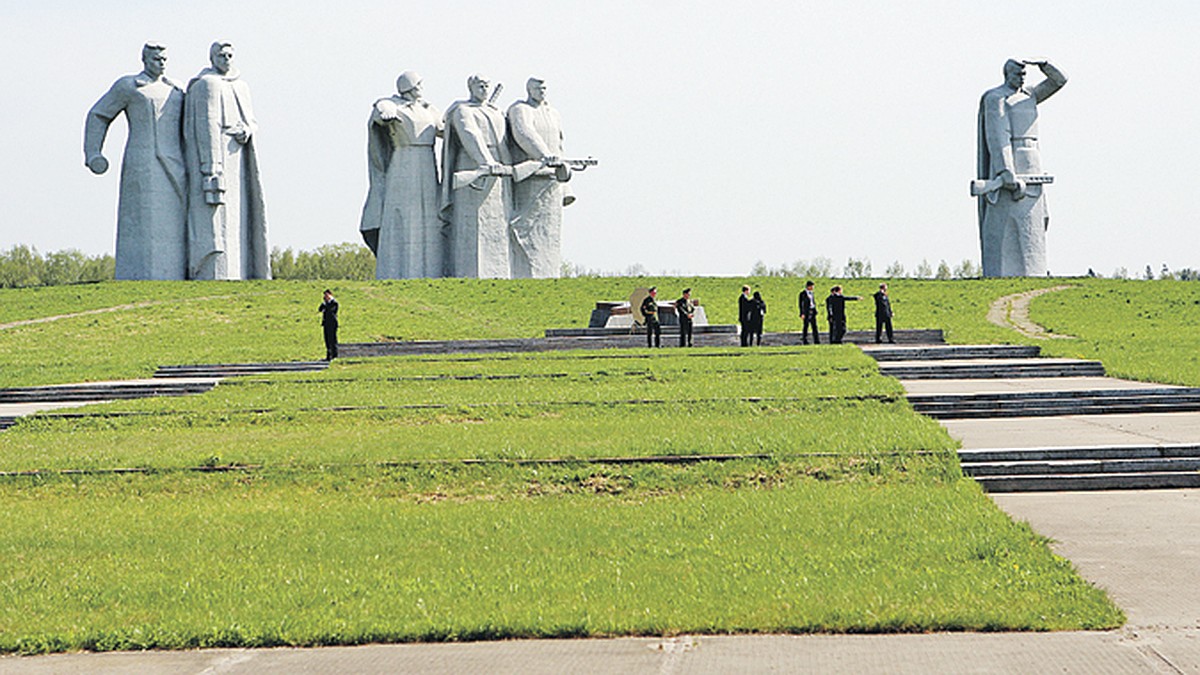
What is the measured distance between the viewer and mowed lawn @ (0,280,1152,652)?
6910mm

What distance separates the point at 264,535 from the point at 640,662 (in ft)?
13.1

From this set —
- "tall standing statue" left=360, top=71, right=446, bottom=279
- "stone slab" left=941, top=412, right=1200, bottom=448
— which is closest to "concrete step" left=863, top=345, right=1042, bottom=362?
"stone slab" left=941, top=412, right=1200, bottom=448

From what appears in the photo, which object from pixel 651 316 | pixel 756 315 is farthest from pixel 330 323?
pixel 756 315

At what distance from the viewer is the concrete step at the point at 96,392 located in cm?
1955

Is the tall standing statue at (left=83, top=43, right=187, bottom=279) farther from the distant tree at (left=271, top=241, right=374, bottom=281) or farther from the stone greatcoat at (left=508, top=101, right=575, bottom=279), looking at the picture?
the distant tree at (left=271, top=241, right=374, bottom=281)

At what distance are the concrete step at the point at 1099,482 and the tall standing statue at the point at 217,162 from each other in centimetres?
3323

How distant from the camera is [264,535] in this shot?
9289mm

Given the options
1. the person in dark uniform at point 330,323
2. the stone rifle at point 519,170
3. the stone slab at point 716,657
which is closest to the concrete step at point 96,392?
the person in dark uniform at point 330,323

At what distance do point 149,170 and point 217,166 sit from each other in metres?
2.01

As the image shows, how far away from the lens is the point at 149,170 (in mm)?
40594

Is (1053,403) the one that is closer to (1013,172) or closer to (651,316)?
(651,316)

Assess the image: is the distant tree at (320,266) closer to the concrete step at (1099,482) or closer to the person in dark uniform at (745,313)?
the person in dark uniform at (745,313)

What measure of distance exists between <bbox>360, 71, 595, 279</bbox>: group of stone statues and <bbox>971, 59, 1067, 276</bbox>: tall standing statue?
41.5ft

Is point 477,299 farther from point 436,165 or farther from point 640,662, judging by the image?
point 640,662
